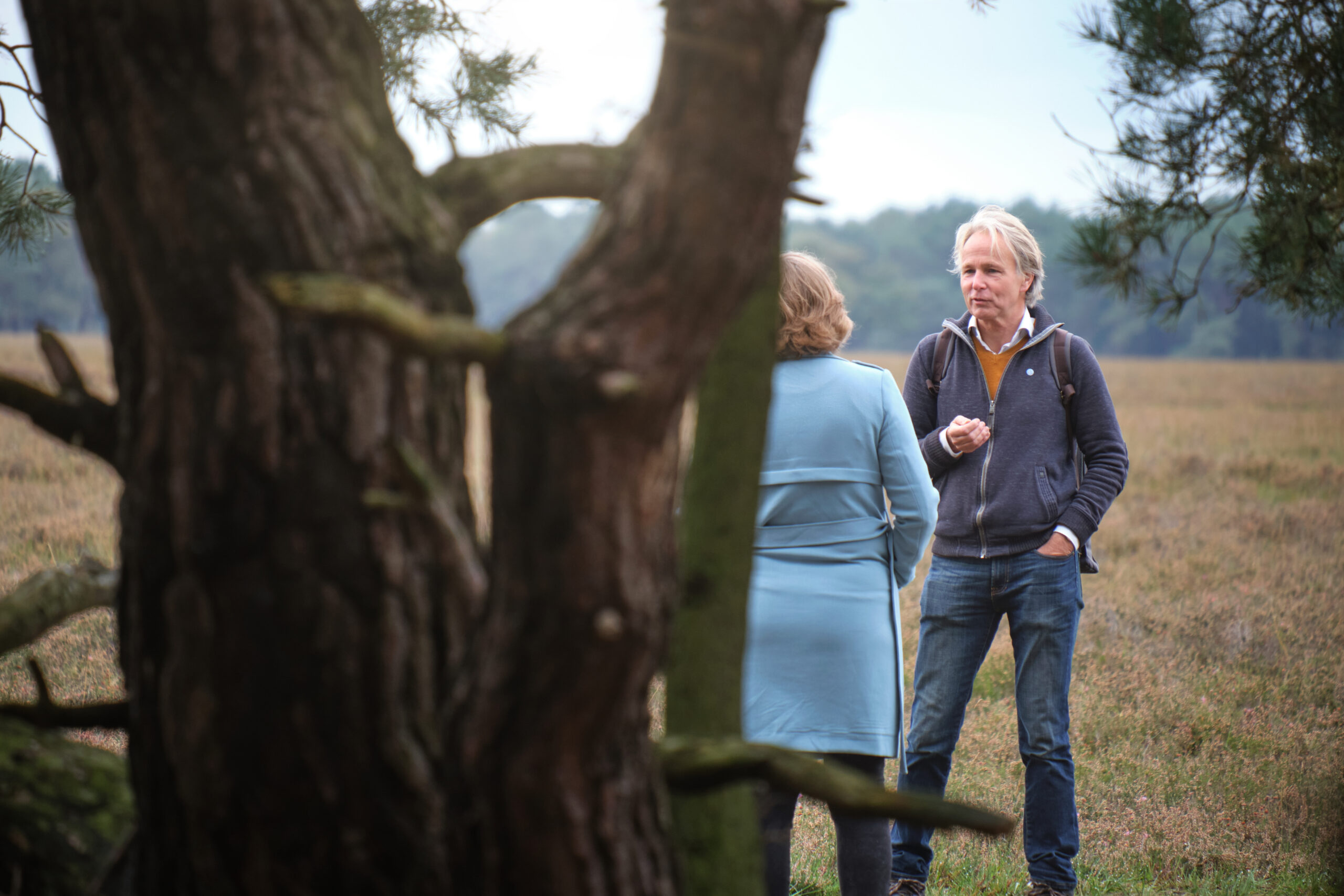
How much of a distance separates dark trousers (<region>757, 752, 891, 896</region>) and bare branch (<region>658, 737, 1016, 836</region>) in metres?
1.43

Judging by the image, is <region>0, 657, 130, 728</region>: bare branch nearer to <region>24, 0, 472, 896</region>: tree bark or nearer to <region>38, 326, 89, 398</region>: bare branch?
<region>24, 0, 472, 896</region>: tree bark

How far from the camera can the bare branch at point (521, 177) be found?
1526 millimetres

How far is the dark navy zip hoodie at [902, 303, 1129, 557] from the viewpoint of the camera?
3424 mm

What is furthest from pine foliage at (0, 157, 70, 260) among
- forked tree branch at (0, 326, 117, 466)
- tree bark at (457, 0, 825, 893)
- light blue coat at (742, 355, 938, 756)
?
tree bark at (457, 0, 825, 893)

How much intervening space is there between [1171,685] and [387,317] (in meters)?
6.48

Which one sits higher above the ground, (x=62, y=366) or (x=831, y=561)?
(x=62, y=366)

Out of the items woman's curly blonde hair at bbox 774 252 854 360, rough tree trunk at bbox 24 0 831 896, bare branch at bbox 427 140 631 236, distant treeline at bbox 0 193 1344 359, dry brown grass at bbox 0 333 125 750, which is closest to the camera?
rough tree trunk at bbox 24 0 831 896

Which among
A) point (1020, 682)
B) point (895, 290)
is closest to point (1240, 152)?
point (1020, 682)

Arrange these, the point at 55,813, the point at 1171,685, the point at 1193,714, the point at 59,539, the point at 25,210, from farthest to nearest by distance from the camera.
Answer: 1. the point at 59,539
2. the point at 1171,685
3. the point at 1193,714
4. the point at 25,210
5. the point at 55,813

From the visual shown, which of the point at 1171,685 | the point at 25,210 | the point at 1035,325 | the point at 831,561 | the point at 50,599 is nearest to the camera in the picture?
the point at 50,599

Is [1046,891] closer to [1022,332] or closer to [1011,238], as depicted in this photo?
[1022,332]

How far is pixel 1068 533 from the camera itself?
3.38 meters

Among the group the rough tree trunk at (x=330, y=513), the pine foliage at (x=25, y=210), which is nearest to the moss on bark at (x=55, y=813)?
the rough tree trunk at (x=330, y=513)

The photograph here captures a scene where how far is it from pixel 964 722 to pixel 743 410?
4765mm
